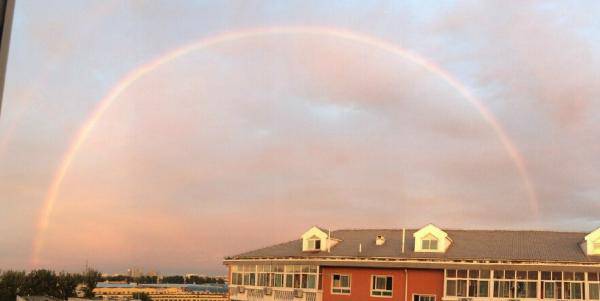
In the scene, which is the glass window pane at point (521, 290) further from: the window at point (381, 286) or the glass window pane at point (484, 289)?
the window at point (381, 286)

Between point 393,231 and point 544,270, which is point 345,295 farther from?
point 544,270

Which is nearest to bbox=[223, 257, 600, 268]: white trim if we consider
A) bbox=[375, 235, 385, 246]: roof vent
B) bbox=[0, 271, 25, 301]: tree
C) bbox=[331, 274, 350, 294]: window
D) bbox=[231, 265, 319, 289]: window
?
bbox=[231, 265, 319, 289]: window

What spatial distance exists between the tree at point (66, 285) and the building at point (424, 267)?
46.5 metres

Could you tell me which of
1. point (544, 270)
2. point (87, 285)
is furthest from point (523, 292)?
point (87, 285)

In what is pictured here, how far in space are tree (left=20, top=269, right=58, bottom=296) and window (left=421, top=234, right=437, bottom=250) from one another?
202 feet

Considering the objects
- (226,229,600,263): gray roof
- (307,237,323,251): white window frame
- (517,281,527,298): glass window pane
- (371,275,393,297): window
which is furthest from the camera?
(307,237,323,251): white window frame

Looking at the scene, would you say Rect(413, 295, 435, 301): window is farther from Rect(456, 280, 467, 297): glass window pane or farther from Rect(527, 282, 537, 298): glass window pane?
Rect(527, 282, 537, 298): glass window pane

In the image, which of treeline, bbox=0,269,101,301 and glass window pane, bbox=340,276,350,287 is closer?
glass window pane, bbox=340,276,350,287

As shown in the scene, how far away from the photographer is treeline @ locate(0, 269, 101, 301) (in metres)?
82.4

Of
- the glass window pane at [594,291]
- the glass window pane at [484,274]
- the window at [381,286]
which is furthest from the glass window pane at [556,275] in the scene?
the window at [381,286]

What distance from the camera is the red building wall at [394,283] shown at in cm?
4003

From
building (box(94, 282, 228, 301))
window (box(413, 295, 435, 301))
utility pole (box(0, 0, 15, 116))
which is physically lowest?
building (box(94, 282, 228, 301))

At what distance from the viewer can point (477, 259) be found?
1508 inches

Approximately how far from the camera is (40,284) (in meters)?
84.8
